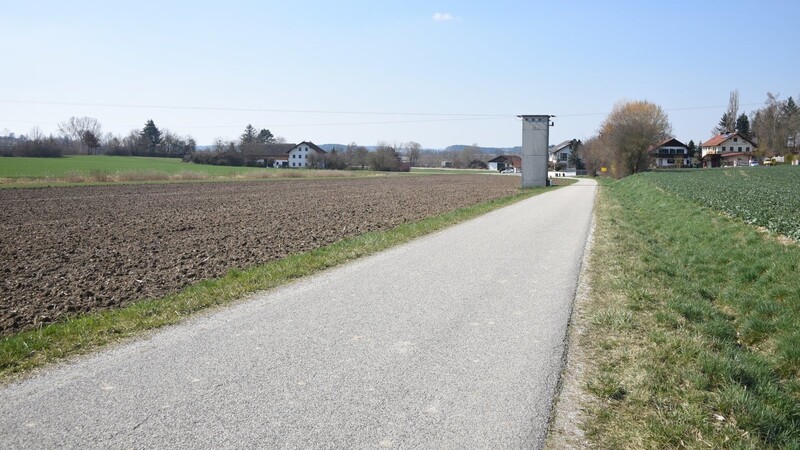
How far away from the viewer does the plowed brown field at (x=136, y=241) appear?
9219 millimetres

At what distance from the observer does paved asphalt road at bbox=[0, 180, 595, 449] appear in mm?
4398

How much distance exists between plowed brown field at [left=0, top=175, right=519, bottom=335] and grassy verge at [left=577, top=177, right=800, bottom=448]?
22.0 ft

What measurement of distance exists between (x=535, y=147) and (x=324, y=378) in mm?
46389

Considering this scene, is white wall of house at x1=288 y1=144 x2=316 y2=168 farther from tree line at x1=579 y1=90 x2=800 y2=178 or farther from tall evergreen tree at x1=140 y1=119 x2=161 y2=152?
tree line at x1=579 y1=90 x2=800 y2=178

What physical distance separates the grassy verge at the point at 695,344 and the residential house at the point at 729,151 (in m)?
107

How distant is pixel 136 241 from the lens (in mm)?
15289

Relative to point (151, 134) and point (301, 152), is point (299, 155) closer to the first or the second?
point (301, 152)

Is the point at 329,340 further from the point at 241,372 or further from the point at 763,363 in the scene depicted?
the point at 763,363

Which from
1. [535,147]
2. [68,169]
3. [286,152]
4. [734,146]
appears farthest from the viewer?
[286,152]

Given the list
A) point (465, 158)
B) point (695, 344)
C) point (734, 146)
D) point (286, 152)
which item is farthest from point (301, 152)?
point (695, 344)

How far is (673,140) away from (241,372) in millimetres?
120758

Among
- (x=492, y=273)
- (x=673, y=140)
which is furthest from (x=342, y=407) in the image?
(x=673, y=140)

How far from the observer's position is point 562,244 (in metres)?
15.0

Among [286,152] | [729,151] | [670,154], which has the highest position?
[286,152]
